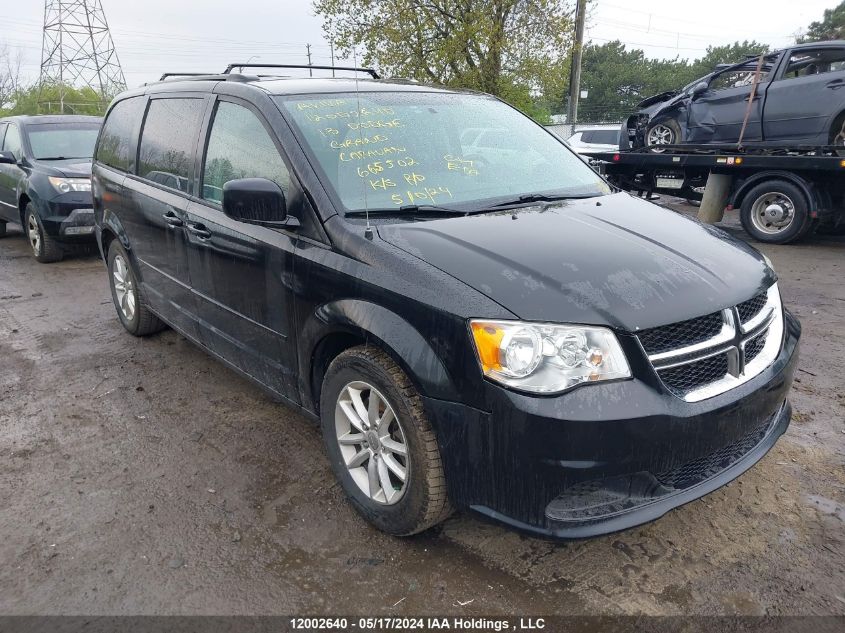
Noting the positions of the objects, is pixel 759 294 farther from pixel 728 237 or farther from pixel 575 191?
pixel 575 191

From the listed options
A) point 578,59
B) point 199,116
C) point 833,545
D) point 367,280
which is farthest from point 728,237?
point 578,59

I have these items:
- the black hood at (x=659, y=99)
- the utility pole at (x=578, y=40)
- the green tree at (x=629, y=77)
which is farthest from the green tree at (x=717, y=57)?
the black hood at (x=659, y=99)

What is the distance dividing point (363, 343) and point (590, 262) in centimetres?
95

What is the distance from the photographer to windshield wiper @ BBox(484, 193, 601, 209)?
120 inches

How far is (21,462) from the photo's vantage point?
3.38 meters

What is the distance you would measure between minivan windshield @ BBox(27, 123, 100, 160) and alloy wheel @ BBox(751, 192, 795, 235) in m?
8.77

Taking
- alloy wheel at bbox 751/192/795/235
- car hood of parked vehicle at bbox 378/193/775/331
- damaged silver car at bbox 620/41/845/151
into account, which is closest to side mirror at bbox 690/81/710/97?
damaged silver car at bbox 620/41/845/151

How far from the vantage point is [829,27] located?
43.1 metres

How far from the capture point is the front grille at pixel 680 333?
2.19 m

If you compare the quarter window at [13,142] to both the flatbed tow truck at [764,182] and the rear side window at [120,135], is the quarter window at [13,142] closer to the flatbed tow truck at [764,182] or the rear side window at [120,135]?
the rear side window at [120,135]

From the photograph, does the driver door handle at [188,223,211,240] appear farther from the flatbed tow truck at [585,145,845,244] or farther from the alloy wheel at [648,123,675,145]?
the alloy wheel at [648,123,675,145]

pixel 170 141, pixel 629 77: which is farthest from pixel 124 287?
pixel 629 77

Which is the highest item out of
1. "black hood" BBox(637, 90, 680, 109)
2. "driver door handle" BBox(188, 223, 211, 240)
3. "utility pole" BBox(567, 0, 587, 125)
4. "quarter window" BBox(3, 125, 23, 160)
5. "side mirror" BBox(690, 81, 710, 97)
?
"utility pole" BBox(567, 0, 587, 125)

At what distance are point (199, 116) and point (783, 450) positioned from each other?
3.58 m
